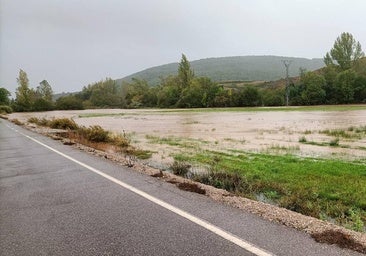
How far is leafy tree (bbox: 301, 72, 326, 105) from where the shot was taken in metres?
101

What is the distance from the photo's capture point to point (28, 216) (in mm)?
6941

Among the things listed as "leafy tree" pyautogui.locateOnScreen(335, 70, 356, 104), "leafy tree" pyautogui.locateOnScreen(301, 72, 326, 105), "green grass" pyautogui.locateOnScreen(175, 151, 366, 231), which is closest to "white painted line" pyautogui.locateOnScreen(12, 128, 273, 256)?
"green grass" pyautogui.locateOnScreen(175, 151, 366, 231)

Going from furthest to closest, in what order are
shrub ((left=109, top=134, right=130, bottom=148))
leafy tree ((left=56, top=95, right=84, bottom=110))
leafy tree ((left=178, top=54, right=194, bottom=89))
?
leafy tree ((left=56, top=95, right=84, bottom=110)), leafy tree ((left=178, top=54, right=194, bottom=89)), shrub ((left=109, top=134, right=130, bottom=148))

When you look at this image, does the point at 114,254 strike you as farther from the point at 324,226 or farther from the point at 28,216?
the point at 324,226

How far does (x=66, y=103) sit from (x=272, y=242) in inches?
5969

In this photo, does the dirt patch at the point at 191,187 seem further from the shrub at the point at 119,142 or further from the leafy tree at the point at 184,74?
the leafy tree at the point at 184,74

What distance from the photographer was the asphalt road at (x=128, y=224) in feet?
16.8

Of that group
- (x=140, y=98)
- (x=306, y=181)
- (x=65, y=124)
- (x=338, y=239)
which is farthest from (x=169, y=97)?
(x=338, y=239)

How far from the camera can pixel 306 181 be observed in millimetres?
10336

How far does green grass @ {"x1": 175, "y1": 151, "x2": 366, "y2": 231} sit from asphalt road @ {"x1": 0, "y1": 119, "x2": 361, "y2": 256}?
1.94 m

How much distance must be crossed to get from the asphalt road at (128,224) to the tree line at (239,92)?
98195 mm

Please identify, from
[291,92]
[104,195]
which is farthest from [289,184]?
[291,92]

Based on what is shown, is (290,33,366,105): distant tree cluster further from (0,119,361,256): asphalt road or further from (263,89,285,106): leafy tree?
(0,119,361,256): asphalt road

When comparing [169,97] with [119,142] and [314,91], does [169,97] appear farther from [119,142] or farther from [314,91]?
[119,142]
